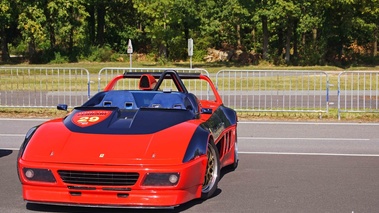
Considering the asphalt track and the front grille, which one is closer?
the front grille

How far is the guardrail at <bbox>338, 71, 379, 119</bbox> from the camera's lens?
1919 centimetres

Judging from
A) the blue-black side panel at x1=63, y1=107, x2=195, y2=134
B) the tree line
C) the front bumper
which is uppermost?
the tree line

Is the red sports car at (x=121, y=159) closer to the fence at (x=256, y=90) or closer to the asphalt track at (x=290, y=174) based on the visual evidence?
the asphalt track at (x=290, y=174)

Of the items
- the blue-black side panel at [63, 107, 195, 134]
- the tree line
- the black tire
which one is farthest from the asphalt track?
the tree line

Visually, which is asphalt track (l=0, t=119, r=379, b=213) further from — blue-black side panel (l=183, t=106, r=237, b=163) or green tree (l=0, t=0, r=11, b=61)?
green tree (l=0, t=0, r=11, b=61)

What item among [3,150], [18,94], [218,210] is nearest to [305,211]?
[218,210]

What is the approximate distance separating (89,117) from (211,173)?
1452 mm

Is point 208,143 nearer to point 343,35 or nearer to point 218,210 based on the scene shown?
point 218,210

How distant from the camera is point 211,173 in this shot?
778 centimetres

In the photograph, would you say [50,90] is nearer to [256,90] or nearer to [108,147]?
[256,90]

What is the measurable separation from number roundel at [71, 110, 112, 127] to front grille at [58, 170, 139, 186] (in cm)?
86

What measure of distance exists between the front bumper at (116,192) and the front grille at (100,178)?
0.04 meters

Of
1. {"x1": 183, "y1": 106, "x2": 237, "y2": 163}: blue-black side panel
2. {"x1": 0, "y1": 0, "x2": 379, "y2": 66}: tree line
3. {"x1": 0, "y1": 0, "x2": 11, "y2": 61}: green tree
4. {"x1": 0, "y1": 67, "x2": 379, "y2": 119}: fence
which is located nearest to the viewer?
{"x1": 183, "y1": 106, "x2": 237, "y2": 163}: blue-black side panel

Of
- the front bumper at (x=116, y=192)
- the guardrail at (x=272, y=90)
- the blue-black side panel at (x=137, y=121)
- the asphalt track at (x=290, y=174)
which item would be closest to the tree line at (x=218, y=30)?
the guardrail at (x=272, y=90)
